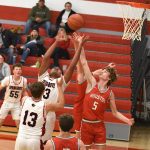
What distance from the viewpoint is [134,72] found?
13.5 meters

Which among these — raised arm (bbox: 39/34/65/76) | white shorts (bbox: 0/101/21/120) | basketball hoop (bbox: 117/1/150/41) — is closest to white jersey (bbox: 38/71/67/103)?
raised arm (bbox: 39/34/65/76)

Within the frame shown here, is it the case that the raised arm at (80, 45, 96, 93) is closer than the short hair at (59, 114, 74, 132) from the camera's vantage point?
No

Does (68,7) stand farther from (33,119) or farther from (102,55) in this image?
(33,119)

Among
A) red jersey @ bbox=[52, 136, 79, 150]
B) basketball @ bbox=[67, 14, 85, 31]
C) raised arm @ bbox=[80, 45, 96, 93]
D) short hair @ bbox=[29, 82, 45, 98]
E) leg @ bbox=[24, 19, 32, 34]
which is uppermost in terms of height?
leg @ bbox=[24, 19, 32, 34]

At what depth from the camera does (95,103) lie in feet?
24.2

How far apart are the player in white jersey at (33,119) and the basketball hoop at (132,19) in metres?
6.41

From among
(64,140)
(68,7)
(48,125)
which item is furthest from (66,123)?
(68,7)

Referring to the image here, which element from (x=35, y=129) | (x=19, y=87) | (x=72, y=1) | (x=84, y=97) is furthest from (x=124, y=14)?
(x=35, y=129)

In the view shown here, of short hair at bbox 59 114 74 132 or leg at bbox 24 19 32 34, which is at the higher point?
leg at bbox 24 19 32 34

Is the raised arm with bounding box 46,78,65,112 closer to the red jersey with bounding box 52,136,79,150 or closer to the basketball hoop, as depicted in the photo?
the red jersey with bounding box 52,136,79,150

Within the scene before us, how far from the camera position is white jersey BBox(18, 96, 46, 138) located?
20.8 feet

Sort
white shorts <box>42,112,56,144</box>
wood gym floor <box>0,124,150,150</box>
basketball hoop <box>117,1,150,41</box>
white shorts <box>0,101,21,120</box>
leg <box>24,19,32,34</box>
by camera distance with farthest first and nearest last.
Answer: leg <box>24,19,32,34</box>, basketball hoop <box>117,1,150,41</box>, white shorts <box>0,101,21,120</box>, wood gym floor <box>0,124,150,150</box>, white shorts <box>42,112,56,144</box>

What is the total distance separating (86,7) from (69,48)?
5.45 ft

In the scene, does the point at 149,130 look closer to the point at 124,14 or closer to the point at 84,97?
the point at 124,14
